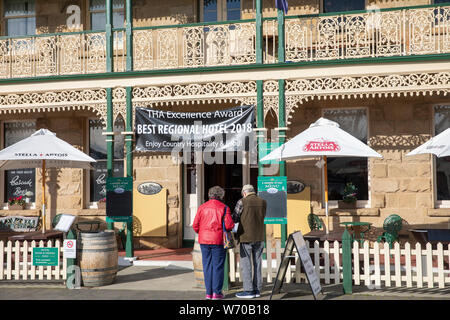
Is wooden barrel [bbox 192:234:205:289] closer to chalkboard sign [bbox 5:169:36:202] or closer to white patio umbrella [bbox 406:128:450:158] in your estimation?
white patio umbrella [bbox 406:128:450:158]

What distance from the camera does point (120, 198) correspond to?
10461mm

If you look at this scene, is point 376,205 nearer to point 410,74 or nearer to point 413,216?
point 413,216

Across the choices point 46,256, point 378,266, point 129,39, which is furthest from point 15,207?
point 378,266

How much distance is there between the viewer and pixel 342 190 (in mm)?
11695

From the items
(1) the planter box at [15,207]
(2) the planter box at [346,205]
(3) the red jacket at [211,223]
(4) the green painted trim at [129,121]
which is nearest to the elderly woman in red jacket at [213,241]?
(3) the red jacket at [211,223]

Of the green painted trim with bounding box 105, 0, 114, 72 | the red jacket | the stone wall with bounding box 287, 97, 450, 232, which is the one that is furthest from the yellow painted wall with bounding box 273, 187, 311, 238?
the green painted trim with bounding box 105, 0, 114, 72

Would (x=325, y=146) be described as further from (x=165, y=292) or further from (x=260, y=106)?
(x=165, y=292)

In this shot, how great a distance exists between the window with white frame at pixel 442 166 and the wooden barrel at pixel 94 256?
24.5 feet

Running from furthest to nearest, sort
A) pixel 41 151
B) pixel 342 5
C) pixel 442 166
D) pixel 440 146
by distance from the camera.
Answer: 1. pixel 342 5
2. pixel 442 166
3. pixel 41 151
4. pixel 440 146

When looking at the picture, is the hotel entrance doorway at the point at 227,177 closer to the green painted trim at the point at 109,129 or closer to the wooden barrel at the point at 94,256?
the green painted trim at the point at 109,129

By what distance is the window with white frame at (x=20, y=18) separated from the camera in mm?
13469

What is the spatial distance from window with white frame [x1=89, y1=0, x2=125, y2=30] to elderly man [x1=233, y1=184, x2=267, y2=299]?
7.72 meters

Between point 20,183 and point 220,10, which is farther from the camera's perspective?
point 20,183

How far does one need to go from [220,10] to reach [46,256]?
24.4ft
